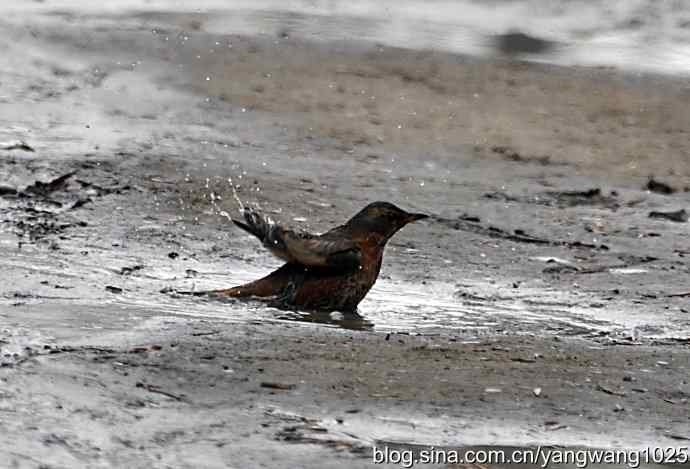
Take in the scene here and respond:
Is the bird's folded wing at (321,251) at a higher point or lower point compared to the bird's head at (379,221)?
lower

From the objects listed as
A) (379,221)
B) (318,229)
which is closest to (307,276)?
(379,221)

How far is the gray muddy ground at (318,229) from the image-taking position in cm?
586

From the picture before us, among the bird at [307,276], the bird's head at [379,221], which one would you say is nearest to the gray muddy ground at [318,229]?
the bird at [307,276]

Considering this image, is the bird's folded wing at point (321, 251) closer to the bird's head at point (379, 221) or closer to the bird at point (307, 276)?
the bird at point (307, 276)

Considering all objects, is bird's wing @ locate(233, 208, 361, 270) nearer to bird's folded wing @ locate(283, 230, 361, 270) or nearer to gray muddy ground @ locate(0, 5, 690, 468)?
bird's folded wing @ locate(283, 230, 361, 270)

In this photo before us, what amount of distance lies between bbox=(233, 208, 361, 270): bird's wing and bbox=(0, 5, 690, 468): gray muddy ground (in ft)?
0.97

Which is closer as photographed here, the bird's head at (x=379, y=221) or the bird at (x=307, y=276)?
the bird at (x=307, y=276)

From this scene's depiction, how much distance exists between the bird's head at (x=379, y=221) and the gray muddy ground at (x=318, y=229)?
1.33 feet

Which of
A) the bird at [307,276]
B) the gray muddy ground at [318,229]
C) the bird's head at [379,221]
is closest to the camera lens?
the gray muddy ground at [318,229]

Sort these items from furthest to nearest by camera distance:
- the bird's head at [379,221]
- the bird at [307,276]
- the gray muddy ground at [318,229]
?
the bird's head at [379,221]
the bird at [307,276]
the gray muddy ground at [318,229]

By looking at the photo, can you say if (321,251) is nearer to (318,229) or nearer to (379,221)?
(379,221)

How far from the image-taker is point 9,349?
20.9 ft

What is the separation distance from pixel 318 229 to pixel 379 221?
6.41 feet

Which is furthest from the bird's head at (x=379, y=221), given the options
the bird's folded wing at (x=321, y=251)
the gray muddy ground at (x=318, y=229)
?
the gray muddy ground at (x=318, y=229)
